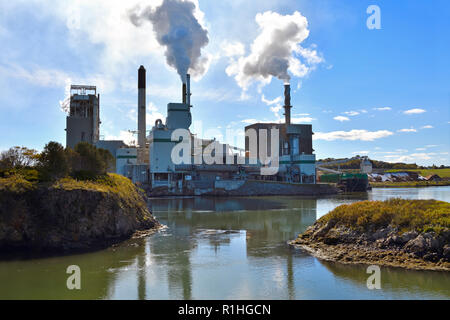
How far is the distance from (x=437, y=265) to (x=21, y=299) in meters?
→ 16.9

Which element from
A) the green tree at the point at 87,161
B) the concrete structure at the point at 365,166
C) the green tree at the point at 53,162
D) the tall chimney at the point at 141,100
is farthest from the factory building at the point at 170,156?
the green tree at the point at 53,162

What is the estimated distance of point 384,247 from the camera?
57.5 ft

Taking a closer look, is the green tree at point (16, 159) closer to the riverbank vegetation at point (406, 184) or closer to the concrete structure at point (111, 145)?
the concrete structure at point (111, 145)

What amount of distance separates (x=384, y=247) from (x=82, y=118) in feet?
210

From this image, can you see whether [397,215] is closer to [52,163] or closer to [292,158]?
[52,163]

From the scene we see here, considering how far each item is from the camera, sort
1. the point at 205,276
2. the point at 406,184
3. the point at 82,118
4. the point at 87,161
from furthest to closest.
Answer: the point at 406,184 < the point at 82,118 < the point at 87,161 < the point at 205,276

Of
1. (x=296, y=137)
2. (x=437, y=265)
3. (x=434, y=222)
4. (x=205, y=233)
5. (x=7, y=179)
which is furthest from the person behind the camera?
(x=296, y=137)

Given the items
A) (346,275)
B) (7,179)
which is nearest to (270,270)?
(346,275)

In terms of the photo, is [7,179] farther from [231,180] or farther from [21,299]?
A: [231,180]

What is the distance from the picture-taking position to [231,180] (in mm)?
75188

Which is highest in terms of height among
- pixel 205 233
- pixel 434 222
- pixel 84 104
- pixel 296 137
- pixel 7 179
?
pixel 84 104

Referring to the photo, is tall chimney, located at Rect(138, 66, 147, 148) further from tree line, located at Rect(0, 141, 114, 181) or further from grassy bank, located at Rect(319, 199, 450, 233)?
grassy bank, located at Rect(319, 199, 450, 233)

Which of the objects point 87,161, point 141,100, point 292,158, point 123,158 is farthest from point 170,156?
point 87,161

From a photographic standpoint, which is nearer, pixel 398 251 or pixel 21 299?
pixel 21 299
